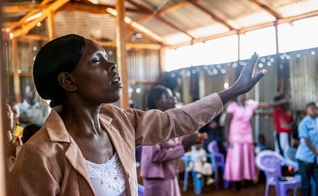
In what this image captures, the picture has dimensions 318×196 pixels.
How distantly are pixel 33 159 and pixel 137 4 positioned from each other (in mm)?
3909

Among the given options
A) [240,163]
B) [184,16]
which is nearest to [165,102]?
[184,16]

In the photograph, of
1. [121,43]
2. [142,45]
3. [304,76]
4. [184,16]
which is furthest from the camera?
[142,45]

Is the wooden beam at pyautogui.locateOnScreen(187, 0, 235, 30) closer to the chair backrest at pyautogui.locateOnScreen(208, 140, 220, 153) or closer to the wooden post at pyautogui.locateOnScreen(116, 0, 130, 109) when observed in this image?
the wooden post at pyautogui.locateOnScreen(116, 0, 130, 109)

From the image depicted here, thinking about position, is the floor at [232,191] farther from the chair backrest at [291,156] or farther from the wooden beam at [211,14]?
the wooden beam at [211,14]

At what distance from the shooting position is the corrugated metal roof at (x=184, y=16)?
1.67 meters

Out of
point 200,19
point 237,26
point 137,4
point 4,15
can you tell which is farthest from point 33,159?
point 137,4

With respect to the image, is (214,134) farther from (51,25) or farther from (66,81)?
(66,81)

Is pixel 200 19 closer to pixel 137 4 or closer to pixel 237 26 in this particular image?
pixel 237 26

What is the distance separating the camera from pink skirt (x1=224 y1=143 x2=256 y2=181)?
3.43m

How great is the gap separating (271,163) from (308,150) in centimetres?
38

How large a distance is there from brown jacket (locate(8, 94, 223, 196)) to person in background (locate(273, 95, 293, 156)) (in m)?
1.67

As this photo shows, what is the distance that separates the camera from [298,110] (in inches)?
100

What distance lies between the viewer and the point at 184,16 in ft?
11.4

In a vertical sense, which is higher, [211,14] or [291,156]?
[211,14]
